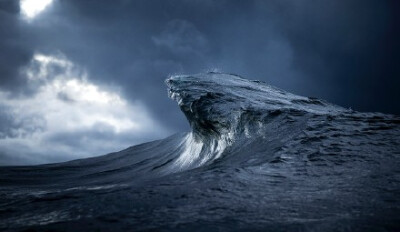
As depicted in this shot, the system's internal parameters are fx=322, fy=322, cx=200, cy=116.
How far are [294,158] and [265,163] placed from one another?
38 cm

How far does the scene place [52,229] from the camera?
7.58 ft

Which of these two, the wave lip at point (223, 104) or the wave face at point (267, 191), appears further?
the wave lip at point (223, 104)

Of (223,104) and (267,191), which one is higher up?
(223,104)

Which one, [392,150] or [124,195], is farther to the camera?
[392,150]

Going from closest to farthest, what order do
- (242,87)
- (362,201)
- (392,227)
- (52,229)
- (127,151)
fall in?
(392,227) < (52,229) < (362,201) < (242,87) < (127,151)

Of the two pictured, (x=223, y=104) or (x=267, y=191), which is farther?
(x=223, y=104)

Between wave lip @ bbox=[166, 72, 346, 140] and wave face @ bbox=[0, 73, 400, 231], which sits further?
wave lip @ bbox=[166, 72, 346, 140]

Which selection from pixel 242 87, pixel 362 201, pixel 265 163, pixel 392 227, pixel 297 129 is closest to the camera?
pixel 392 227

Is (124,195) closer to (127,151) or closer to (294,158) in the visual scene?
(294,158)

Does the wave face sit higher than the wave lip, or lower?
lower

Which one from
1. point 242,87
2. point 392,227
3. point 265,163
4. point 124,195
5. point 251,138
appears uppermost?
point 242,87

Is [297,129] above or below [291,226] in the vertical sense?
above

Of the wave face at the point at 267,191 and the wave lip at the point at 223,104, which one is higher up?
the wave lip at the point at 223,104

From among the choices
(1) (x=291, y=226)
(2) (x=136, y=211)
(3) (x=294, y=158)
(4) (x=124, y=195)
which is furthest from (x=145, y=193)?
(3) (x=294, y=158)
